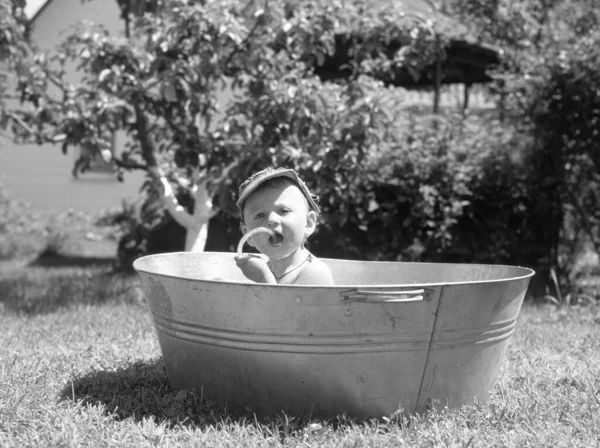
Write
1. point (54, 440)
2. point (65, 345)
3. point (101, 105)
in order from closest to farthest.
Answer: point (54, 440) → point (65, 345) → point (101, 105)

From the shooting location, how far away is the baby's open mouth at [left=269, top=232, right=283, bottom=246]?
259 cm

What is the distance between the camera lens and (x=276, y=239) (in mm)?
2602

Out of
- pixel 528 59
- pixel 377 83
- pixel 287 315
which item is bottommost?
pixel 287 315

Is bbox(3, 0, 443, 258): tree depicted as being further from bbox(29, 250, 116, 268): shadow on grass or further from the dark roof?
bbox(29, 250, 116, 268): shadow on grass

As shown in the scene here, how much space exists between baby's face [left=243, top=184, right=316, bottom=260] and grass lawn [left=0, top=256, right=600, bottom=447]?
0.58 meters

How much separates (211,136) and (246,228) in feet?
8.89

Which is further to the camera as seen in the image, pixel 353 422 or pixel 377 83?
pixel 377 83

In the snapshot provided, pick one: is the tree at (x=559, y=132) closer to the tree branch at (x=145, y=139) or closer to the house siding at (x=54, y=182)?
the tree branch at (x=145, y=139)

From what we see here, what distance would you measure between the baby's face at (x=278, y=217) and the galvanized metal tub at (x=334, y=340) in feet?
1.03

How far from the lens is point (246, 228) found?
276 cm

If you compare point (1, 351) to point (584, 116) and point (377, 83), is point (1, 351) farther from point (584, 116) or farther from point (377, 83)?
point (584, 116)

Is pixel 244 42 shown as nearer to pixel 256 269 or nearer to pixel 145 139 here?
pixel 145 139

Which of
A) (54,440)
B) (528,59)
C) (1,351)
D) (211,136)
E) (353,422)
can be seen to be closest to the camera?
(54,440)

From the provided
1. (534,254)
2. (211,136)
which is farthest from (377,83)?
(534,254)
